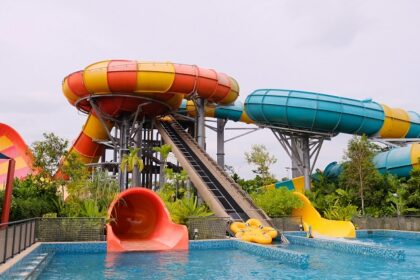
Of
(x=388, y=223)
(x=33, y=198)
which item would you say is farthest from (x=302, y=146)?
(x=33, y=198)

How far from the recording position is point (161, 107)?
28484 mm

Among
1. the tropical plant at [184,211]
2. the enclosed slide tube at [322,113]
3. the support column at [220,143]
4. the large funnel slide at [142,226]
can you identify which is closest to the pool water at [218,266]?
the large funnel slide at [142,226]

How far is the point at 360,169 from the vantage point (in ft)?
77.5

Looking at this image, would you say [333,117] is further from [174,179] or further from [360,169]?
[174,179]

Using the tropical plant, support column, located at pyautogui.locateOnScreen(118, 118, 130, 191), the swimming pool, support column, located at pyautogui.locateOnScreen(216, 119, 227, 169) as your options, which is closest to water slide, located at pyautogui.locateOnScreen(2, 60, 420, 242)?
support column, located at pyautogui.locateOnScreen(118, 118, 130, 191)

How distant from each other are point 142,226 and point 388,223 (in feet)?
39.6

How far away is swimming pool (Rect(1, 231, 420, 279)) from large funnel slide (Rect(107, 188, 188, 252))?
22.4 inches

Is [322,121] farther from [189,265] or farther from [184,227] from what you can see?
[189,265]

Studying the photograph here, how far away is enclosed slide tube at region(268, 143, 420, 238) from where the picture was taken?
19.2 m

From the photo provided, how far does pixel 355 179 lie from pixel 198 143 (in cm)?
966

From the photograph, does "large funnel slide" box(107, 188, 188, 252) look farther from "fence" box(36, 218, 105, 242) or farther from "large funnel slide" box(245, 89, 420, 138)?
"large funnel slide" box(245, 89, 420, 138)

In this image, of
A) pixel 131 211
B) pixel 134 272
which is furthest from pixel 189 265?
pixel 131 211

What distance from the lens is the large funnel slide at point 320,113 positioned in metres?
27.1

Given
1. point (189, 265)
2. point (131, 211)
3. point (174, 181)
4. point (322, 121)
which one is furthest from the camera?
point (322, 121)
